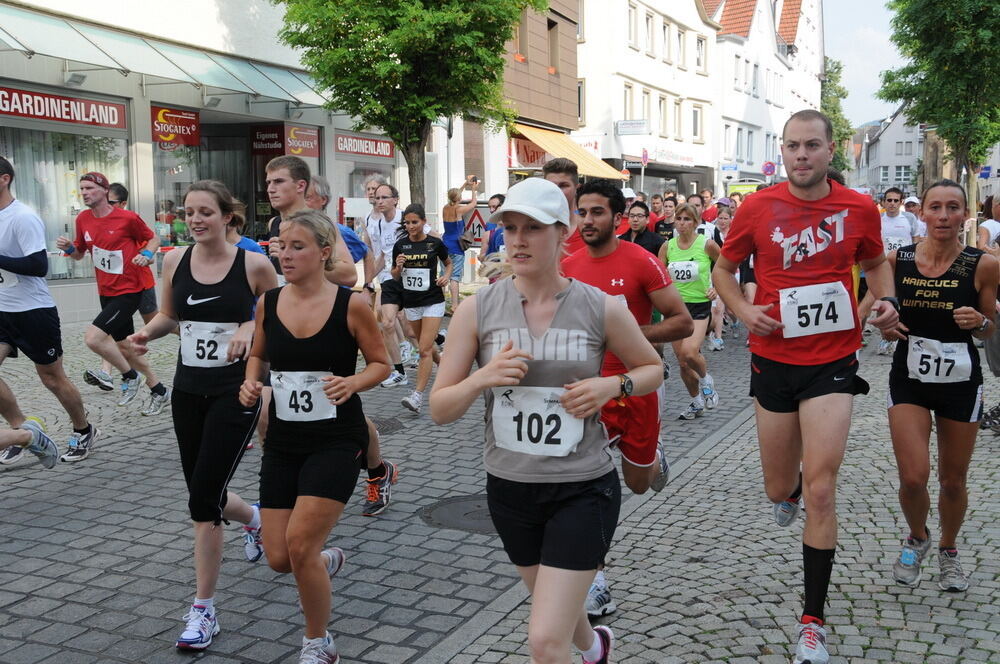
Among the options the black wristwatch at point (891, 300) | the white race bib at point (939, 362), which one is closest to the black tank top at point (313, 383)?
the black wristwatch at point (891, 300)

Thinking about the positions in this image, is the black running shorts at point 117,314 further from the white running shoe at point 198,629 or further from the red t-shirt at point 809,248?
the red t-shirt at point 809,248

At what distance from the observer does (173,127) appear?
18.1 meters

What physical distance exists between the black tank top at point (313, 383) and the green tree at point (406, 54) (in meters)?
13.4

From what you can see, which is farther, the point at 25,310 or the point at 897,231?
the point at 897,231

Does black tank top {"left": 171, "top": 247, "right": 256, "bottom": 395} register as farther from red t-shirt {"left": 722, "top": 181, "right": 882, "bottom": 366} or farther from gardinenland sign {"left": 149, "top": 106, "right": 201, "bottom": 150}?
gardinenland sign {"left": 149, "top": 106, "right": 201, "bottom": 150}

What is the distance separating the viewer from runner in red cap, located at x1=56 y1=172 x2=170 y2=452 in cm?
945

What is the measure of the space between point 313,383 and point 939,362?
295cm

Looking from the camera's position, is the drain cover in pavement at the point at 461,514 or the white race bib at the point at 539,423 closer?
the white race bib at the point at 539,423

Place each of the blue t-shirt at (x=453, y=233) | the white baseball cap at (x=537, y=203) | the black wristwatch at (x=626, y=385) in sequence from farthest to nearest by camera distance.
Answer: the blue t-shirt at (x=453, y=233), the black wristwatch at (x=626, y=385), the white baseball cap at (x=537, y=203)

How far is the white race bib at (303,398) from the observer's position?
4086 mm

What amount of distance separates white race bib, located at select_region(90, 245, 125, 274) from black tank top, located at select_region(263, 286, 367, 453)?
598 cm

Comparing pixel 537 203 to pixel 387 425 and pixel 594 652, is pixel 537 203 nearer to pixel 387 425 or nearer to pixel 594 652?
pixel 594 652

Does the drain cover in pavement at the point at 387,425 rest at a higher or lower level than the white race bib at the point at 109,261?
lower

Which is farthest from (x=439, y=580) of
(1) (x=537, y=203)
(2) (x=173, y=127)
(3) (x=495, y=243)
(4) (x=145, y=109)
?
(2) (x=173, y=127)
